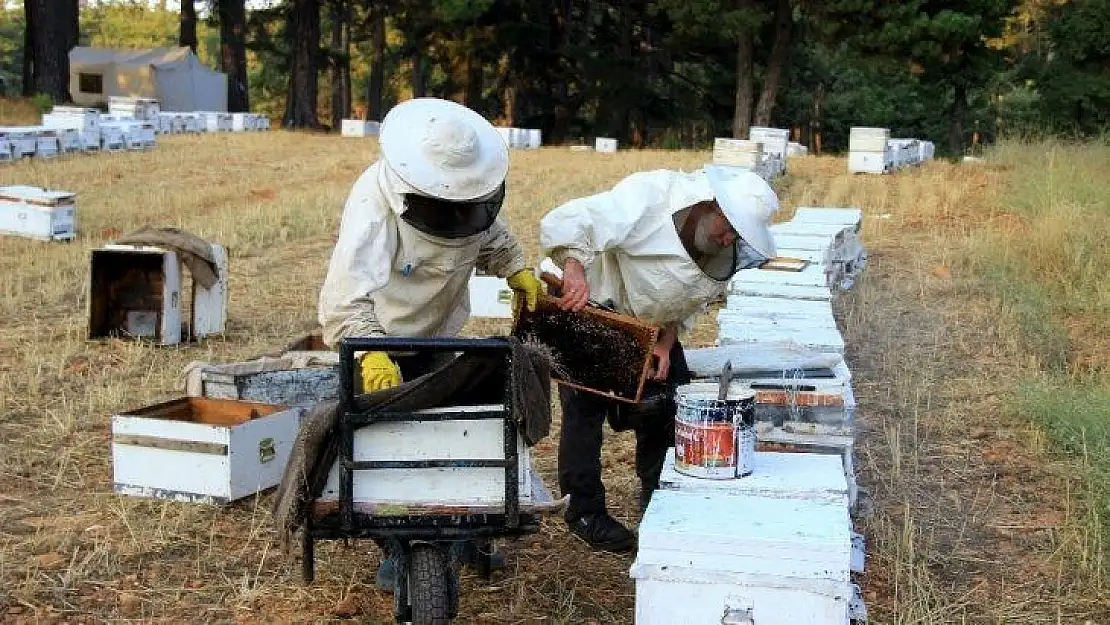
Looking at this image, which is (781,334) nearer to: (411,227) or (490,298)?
(411,227)

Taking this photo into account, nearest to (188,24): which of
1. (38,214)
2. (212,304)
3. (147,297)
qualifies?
(38,214)

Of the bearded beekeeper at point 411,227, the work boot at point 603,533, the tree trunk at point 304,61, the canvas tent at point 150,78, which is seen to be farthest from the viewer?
the canvas tent at point 150,78

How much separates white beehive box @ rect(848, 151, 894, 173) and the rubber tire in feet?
56.9

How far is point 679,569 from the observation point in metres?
3.32

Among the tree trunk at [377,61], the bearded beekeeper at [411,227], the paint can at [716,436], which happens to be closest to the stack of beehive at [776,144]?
the bearded beekeeper at [411,227]

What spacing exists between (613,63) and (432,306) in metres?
32.4

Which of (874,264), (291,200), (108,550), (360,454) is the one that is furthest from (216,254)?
(291,200)

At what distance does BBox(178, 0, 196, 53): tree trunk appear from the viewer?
39188 millimetres

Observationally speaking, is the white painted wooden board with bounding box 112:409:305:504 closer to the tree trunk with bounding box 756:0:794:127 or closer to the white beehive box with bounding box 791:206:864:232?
the white beehive box with bounding box 791:206:864:232

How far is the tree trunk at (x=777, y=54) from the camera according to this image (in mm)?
30297

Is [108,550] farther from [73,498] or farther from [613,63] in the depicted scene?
[613,63]

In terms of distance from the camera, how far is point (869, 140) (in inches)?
782

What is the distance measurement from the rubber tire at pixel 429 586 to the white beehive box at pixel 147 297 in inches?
181

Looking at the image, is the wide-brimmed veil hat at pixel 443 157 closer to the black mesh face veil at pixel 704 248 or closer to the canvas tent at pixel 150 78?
the black mesh face veil at pixel 704 248
